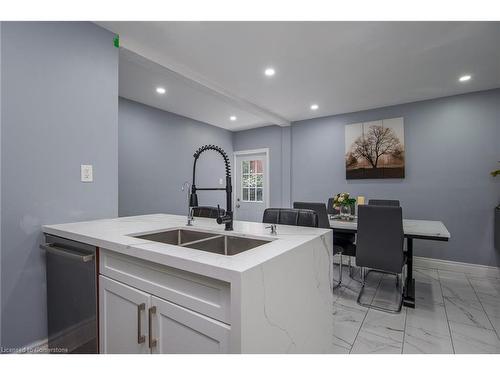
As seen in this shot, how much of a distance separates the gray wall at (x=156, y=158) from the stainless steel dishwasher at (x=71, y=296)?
75.2 inches

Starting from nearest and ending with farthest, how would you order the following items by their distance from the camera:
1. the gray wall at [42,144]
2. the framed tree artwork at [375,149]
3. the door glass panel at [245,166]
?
the gray wall at [42,144]
the framed tree artwork at [375,149]
the door glass panel at [245,166]

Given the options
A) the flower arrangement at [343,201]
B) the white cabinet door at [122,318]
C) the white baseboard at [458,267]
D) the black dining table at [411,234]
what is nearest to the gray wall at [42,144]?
the white cabinet door at [122,318]

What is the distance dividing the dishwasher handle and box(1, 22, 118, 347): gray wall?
173 mm

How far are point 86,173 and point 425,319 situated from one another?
2983 millimetres

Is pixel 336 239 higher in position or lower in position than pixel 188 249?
lower

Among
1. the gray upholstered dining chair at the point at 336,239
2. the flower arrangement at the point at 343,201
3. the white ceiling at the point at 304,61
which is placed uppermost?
the white ceiling at the point at 304,61

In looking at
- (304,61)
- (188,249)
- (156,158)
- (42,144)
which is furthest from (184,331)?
(156,158)

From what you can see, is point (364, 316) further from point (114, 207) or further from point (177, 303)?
point (114, 207)

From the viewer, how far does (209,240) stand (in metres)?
1.39

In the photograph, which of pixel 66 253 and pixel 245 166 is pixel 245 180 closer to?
pixel 245 166

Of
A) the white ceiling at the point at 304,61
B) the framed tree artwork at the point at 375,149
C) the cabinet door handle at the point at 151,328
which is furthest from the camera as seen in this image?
the framed tree artwork at the point at 375,149

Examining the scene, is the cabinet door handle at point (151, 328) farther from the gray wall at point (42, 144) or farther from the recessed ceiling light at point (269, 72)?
the recessed ceiling light at point (269, 72)

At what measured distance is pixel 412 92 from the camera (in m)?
3.23

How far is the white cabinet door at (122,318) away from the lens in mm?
1006
